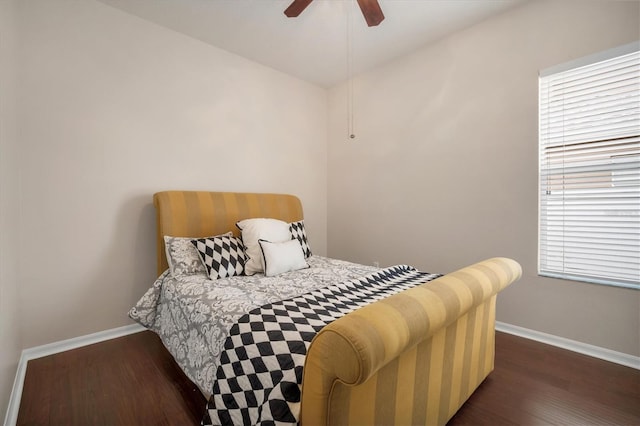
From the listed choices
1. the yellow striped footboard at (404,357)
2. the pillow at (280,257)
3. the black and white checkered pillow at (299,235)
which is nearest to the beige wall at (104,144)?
the black and white checkered pillow at (299,235)

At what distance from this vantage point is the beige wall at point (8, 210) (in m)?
1.41

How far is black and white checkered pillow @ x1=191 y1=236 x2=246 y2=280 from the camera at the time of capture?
217 centimetres

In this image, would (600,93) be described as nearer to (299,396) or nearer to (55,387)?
(299,396)

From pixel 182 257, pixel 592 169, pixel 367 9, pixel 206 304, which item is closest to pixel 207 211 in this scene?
pixel 182 257

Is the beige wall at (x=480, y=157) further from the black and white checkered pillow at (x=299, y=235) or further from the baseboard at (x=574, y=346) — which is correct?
the black and white checkered pillow at (x=299, y=235)

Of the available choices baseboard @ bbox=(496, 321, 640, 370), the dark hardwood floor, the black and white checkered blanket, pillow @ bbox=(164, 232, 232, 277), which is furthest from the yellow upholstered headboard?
baseboard @ bbox=(496, 321, 640, 370)

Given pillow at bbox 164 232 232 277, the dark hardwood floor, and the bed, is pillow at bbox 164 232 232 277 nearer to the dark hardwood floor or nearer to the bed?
the bed

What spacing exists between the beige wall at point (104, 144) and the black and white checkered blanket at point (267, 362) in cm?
172

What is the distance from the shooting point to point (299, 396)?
0.99m

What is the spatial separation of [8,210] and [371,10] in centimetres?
254

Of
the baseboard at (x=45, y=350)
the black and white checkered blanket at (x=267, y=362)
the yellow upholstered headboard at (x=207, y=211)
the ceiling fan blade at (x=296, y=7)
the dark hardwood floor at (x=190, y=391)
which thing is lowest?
the dark hardwood floor at (x=190, y=391)

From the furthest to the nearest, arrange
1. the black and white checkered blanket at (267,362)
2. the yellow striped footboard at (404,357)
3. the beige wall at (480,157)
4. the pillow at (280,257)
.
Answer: the pillow at (280,257) < the beige wall at (480,157) < the black and white checkered blanket at (267,362) < the yellow striped footboard at (404,357)

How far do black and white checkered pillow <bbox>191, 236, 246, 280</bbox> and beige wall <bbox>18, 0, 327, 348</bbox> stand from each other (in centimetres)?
71

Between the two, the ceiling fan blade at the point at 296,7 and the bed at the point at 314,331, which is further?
the ceiling fan blade at the point at 296,7
